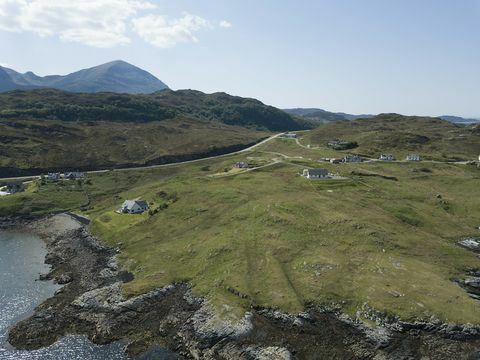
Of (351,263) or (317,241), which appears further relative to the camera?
(317,241)

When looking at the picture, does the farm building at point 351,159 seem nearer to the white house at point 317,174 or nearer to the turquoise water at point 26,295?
the white house at point 317,174

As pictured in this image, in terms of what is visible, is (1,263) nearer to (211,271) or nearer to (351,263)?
(211,271)

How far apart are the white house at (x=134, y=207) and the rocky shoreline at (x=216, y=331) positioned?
47881mm

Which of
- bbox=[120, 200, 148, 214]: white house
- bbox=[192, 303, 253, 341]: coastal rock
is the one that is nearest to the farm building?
bbox=[120, 200, 148, 214]: white house

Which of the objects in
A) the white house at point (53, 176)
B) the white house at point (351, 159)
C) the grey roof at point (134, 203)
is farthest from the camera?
the white house at point (53, 176)

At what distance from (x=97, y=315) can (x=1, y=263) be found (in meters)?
48.0

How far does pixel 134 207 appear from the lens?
13525 centimetres

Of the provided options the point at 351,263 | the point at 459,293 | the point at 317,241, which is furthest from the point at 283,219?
the point at 459,293

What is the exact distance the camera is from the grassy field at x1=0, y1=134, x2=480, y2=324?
254 ft

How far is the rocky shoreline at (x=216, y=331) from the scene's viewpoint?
212ft

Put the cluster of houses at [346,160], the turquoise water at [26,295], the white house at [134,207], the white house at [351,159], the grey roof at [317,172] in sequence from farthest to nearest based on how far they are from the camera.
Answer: the white house at [351,159] < the cluster of houses at [346,160] < the grey roof at [317,172] < the white house at [134,207] < the turquoise water at [26,295]

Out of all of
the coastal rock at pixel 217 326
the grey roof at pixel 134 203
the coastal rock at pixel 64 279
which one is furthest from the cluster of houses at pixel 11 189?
the coastal rock at pixel 217 326

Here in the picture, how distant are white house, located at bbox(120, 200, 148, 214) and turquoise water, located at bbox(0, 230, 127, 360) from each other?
86.4 ft

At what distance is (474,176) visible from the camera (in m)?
161
